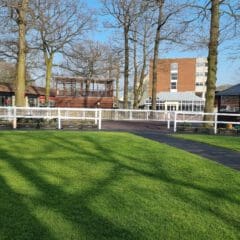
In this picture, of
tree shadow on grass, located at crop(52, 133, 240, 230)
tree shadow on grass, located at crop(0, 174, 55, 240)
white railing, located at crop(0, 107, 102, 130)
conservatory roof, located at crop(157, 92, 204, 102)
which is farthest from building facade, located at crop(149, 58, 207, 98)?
tree shadow on grass, located at crop(0, 174, 55, 240)

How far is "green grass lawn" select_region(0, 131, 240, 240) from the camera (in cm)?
586

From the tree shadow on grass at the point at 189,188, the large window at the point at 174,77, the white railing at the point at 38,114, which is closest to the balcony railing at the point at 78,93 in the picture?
the white railing at the point at 38,114

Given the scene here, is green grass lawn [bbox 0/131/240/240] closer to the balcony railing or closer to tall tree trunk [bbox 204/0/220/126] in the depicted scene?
tall tree trunk [bbox 204/0/220/126]

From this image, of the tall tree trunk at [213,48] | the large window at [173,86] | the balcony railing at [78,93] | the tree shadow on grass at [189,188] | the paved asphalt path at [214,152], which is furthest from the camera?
the large window at [173,86]

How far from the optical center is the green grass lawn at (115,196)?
5.86 m

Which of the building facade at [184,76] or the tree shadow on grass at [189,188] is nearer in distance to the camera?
the tree shadow on grass at [189,188]

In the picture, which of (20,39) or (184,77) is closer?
(20,39)

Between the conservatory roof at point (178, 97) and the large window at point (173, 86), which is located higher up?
the large window at point (173, 86)

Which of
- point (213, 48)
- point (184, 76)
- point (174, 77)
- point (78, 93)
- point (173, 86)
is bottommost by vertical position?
point (78, 93)

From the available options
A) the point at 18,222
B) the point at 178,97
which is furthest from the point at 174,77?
the point at 18,222

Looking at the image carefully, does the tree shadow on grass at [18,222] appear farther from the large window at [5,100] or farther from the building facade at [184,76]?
the building facade at [184,76]

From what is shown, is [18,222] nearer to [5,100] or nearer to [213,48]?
[213,48]

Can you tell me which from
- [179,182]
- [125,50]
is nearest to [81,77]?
[125,50]

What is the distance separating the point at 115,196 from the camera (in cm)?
743
